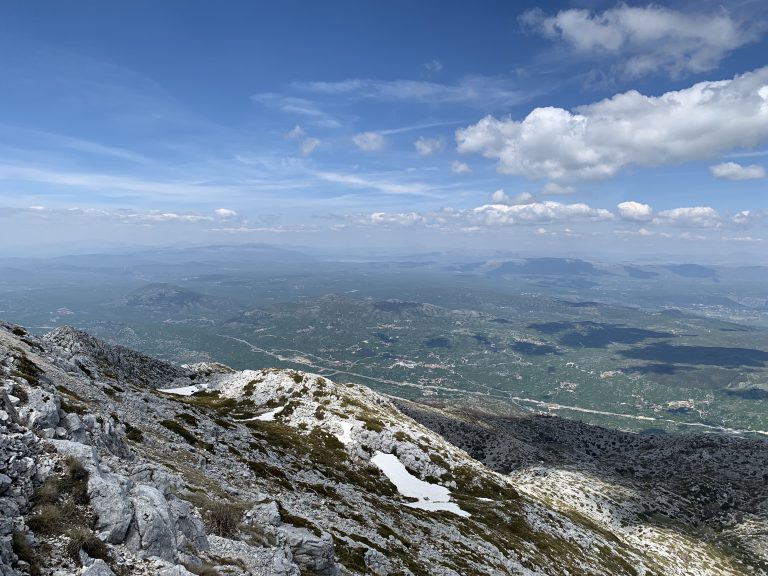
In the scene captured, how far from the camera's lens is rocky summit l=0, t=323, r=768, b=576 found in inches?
841

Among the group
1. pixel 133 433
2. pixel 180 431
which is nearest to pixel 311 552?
pixel 133 433

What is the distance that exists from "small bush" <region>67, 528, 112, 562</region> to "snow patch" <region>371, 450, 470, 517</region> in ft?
191

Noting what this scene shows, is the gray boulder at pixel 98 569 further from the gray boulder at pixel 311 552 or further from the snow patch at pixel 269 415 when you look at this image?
the snow patch at pixel 269 415

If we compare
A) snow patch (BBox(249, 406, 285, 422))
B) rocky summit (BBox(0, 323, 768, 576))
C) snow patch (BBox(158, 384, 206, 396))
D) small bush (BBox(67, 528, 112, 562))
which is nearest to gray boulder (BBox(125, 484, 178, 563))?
rocky summit (BBox(0, 323, 768, 576))

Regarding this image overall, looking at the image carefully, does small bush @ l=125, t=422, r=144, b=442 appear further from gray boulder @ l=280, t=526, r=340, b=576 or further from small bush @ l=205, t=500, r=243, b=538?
gray boulder @ l=280, t=526, r=340, b=576

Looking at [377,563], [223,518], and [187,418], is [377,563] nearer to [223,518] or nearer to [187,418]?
→ [223,518]

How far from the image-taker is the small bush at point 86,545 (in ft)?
60.7

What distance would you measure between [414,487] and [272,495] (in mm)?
45256

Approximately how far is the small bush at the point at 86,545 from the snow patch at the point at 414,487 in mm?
58184

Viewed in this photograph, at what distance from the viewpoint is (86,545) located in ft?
62.6

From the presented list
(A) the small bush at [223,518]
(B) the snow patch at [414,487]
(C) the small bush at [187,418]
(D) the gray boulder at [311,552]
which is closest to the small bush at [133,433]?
(C) the small bush at [187,418]

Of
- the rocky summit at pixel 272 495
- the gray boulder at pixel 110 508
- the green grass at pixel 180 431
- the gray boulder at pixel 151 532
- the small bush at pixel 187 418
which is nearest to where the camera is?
A: the gray boulder at pixel 110 508

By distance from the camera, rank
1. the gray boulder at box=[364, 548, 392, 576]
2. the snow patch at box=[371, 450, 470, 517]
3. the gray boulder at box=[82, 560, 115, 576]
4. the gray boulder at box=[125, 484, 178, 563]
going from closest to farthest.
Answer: the gray boulder at box=[82, 560, 115, 576] → the gray boulder at box=[125, 484, 178, 563] → the gray boulder at box=[364, 548, 392, 576] → the snow patch at box=[371, 450, 470, 517]

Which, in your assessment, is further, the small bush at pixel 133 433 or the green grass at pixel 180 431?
the green grass at pixel 180 431
